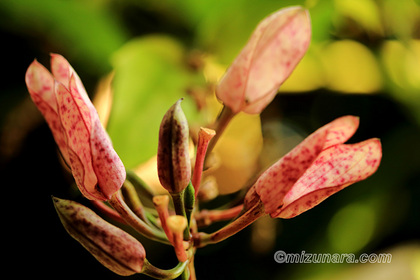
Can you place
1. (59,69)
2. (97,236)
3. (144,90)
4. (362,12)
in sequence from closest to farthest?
(97,236) → (59,69) → (144,90) → (362,12)

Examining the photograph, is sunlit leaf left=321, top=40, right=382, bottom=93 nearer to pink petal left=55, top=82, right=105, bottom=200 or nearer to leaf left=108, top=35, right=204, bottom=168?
leaf left=108, top=35, right=204, bottom=168

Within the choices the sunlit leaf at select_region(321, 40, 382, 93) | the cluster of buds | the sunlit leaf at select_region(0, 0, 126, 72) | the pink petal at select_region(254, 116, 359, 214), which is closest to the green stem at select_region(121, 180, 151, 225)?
the cluster of buds

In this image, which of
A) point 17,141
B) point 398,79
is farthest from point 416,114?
point 17,141

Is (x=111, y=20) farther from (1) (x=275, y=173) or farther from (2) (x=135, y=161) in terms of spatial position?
(1) (x=275, y=173)

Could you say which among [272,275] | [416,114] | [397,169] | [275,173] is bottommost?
[272,275]

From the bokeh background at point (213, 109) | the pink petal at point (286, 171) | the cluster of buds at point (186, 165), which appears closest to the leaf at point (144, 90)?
the bokeh background at point (213, 109)

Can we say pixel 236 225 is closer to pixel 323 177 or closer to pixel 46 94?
pixel 323 177

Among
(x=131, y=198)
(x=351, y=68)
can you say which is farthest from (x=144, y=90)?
(x=351, y=68)
